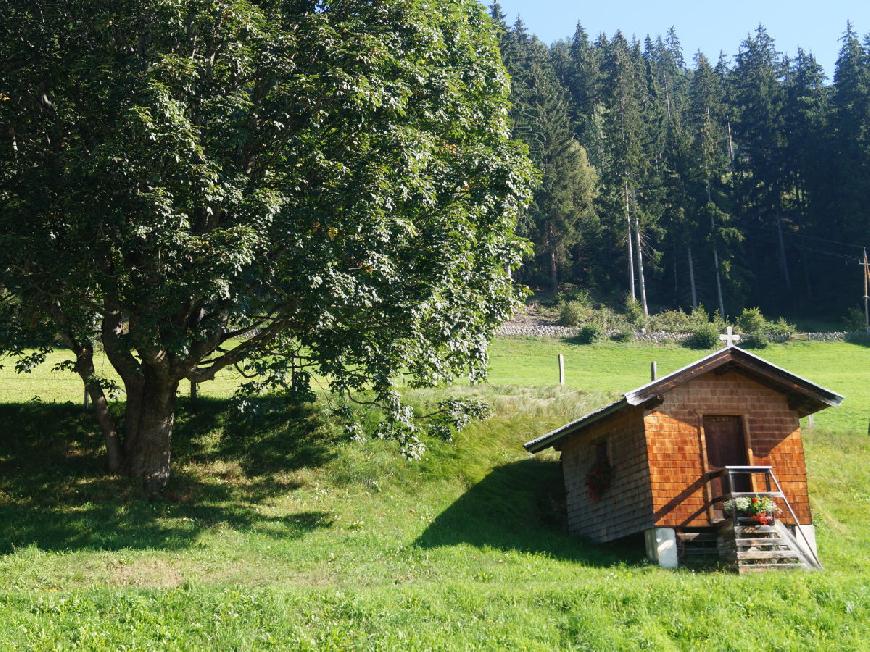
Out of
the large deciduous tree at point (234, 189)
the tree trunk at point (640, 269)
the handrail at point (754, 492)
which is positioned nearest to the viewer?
the large deciduous tree at point (234, 189)

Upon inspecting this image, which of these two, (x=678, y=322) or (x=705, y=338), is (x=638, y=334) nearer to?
(x=678, y=322)

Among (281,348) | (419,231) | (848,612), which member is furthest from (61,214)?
(848,612)

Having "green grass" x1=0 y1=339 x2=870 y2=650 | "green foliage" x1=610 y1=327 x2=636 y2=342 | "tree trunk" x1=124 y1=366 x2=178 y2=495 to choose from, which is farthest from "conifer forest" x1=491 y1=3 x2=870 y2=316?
"tree trunk" x1=124 y1=366 x2=178 y2=495

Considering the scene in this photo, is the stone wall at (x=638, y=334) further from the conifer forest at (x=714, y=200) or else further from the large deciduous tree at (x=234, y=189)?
the large deciduous tree at (x=234, y=189)

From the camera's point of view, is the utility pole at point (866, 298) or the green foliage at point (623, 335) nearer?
the green foliage at point (623, 335)

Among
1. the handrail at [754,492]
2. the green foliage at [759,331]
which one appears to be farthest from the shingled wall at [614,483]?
the green foliage at [759,331]

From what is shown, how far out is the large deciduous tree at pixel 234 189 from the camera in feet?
68.6

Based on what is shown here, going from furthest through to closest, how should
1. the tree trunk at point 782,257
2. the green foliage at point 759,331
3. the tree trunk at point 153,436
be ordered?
the tree trunk at point 782,257 → the green foliage at point 759,331 → the tree trunk at point 153,436

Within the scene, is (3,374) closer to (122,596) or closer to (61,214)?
(61,214)

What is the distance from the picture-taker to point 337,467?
90.6 ft

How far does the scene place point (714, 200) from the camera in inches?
3450

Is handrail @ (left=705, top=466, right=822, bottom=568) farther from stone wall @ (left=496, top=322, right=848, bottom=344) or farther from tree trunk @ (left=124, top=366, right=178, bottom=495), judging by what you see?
stone wall @ (left=496, top=322, right=848, bottom=344)

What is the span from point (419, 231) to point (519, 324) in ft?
169

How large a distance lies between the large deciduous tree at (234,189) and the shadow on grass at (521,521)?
405 centimetres
